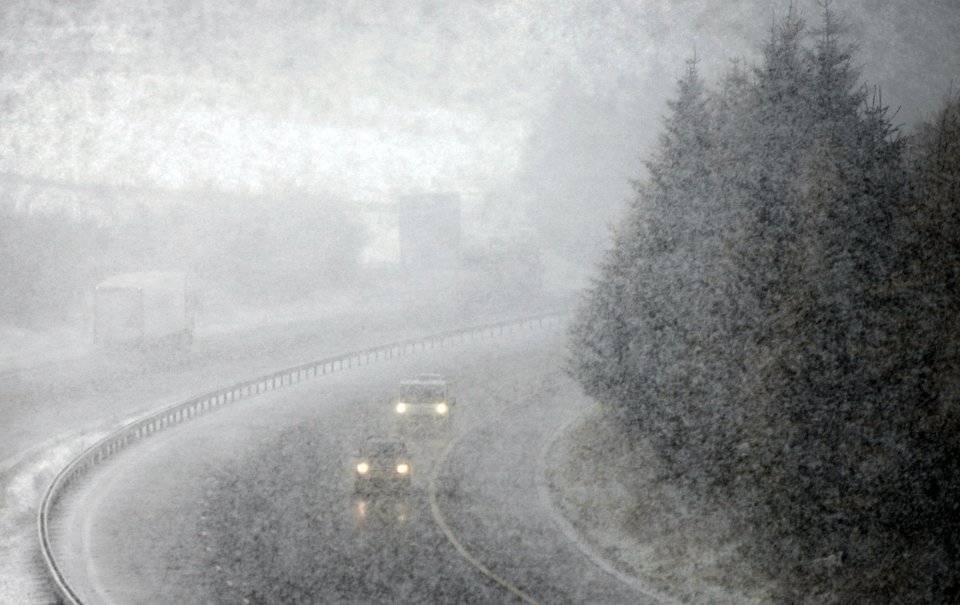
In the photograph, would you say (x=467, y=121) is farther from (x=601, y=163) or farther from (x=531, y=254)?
(x=531, y=254)

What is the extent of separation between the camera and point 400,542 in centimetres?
1789

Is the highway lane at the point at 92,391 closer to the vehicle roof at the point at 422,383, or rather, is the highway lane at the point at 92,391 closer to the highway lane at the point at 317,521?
the highway lane at the point at 317,521

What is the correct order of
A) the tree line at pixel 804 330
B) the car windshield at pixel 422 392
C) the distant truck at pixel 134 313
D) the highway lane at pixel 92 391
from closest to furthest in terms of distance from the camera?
the tree line at pixel 804 330
the highway lane at pixel 92 391
the car windshield at pixel 422 392
the distant truck at pixel 134 313

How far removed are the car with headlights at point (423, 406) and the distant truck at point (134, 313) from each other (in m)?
14.9

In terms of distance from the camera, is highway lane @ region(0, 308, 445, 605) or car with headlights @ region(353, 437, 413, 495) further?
car with headlights @ region(353, 437, 413, 495)

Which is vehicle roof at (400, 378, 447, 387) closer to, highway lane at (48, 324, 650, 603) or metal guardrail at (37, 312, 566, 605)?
highway lane at (48, 324, 650, 603)

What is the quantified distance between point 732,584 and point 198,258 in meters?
55.8

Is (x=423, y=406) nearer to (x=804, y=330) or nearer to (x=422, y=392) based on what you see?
(x=422, y=392)

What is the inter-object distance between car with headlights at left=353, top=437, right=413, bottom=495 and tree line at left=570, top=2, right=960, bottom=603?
4783 mm

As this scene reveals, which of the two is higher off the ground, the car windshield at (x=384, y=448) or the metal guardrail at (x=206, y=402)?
the car windshield at (x=384, y=448)

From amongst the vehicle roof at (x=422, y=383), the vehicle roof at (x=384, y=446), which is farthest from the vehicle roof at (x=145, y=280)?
the vehicle roof at (x=384, y=446)

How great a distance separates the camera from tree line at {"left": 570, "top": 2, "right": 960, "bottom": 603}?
14508 mm

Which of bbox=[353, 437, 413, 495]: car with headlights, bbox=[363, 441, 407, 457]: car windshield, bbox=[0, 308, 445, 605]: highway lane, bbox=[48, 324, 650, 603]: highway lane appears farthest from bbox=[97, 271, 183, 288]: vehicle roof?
bbox=[353, 437, 413, 495]: car with headlights

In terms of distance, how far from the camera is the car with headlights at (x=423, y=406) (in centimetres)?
2823
